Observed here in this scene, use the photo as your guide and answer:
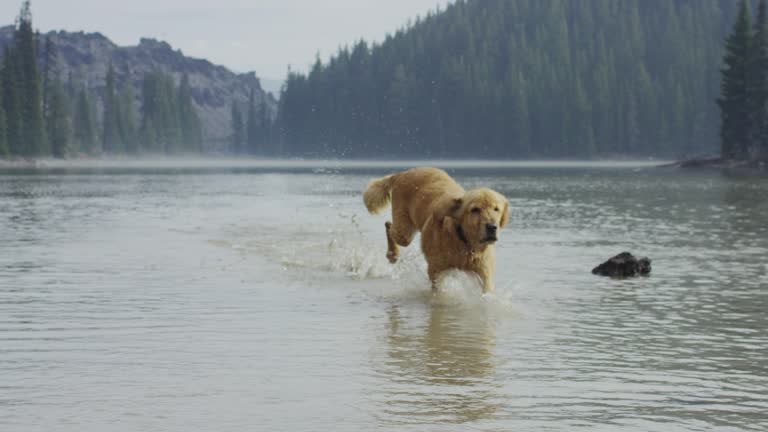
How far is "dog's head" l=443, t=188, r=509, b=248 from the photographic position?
10.2 metres

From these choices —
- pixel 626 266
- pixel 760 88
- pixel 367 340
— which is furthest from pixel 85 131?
pixel 367 340

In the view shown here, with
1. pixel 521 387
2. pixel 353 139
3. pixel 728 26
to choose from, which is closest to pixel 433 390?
pixel 521 387

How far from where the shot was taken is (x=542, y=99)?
520ft

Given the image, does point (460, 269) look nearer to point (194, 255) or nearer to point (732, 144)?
point (194, 255)

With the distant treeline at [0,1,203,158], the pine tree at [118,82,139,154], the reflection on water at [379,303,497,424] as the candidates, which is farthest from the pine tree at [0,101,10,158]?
the reflection on water at [379,303,497,424]

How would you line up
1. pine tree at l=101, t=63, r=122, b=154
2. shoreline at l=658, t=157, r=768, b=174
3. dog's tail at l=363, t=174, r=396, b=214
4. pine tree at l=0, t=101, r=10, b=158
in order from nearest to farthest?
1. dog's tail at l=363, t=174, r=396, b=214
2. shoreline at l=658, t=157, r=768, b=174
3. pine tree at l=0, t=101, r=10, b=158
4. pine tree at l=101, t=63, r=122, b=154

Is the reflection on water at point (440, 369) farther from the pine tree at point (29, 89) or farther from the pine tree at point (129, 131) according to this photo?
the pine tree at point (129, 131)

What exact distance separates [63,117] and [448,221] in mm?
119066

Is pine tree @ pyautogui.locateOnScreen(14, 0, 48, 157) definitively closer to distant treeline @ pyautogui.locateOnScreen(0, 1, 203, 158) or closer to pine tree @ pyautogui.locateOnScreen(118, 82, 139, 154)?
distant treeline @ pyautogui.locateOnScreen(0, 1, 203, 158)

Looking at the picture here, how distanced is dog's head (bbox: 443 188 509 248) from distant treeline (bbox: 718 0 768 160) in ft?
240

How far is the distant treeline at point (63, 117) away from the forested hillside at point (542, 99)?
Answer: 27292 millimetres

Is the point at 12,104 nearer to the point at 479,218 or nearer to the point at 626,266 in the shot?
the point at 626,266

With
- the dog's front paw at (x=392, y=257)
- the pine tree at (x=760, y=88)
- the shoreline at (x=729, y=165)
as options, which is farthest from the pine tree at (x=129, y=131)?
the dog's front paw at (x=392, y=257)

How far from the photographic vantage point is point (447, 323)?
31.8ft
